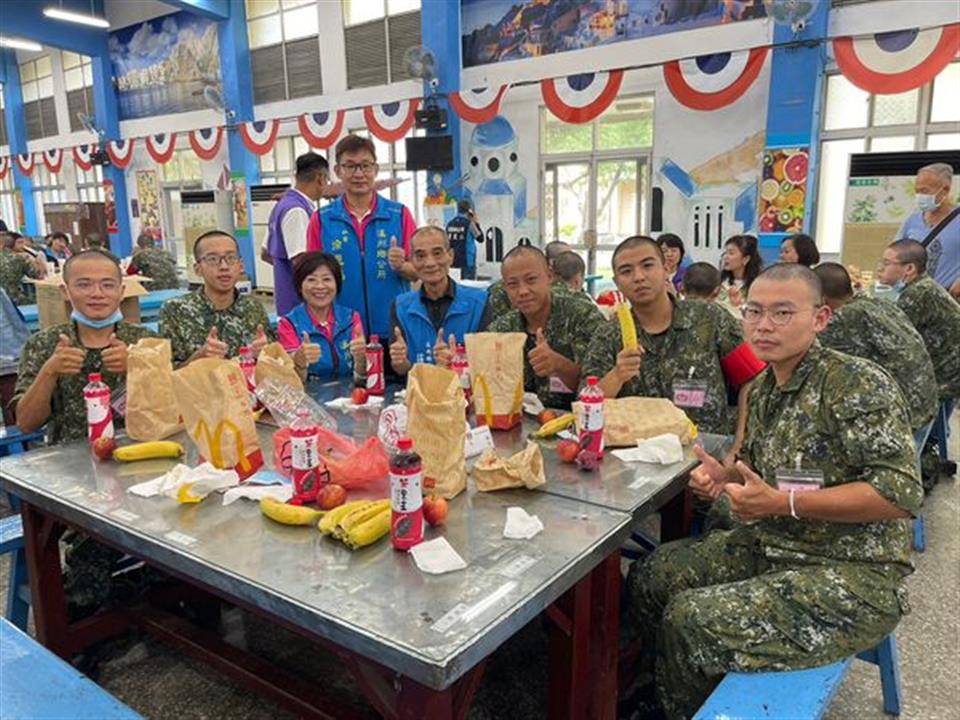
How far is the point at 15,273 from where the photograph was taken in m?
6.76

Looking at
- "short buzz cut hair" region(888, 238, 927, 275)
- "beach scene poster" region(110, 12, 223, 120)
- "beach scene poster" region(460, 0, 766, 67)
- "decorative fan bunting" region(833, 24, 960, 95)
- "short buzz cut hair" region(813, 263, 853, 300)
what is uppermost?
"beach scene poster" region(110, 12, 223, 120)

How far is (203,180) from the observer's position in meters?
12.9

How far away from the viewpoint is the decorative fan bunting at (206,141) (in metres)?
11.8

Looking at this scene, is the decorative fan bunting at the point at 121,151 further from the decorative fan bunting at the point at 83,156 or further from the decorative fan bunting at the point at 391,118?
the decorative fan bunting at the point at 391,118

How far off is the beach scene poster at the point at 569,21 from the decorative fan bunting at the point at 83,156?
31.2ft

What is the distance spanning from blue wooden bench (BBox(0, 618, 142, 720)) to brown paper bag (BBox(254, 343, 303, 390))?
3.10 feet

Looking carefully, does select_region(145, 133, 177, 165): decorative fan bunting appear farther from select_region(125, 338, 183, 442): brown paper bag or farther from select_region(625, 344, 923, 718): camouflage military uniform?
select_region(625, 344, 923, 718): camouflage military uniform

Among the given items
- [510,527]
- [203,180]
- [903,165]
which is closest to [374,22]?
[203,180]

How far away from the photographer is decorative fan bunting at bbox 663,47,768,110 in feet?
22.3

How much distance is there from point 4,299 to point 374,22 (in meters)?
7.08

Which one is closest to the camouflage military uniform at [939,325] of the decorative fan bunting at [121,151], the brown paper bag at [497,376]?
the brown paper bag at [497,376]

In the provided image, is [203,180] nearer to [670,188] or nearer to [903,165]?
[670,188]

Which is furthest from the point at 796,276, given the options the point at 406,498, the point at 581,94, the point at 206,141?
the point at 206,141

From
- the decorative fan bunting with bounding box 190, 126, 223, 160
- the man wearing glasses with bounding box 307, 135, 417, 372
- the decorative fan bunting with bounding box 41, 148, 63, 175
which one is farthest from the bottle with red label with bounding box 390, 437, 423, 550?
the decorative fan bunting with bounding box 41, 148, 63, 175
